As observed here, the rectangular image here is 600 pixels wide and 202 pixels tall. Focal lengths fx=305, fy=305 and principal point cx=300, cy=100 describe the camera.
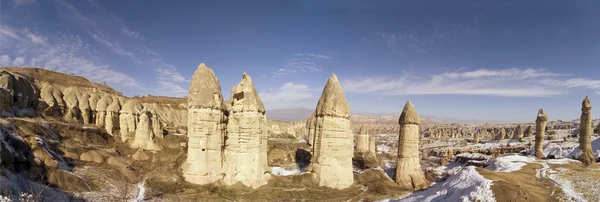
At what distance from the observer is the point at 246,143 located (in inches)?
991

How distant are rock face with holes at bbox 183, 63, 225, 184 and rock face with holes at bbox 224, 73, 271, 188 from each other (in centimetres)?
92

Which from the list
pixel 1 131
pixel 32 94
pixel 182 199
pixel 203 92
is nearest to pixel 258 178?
pixel 182 199

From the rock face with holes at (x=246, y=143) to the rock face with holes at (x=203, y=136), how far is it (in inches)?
36.0

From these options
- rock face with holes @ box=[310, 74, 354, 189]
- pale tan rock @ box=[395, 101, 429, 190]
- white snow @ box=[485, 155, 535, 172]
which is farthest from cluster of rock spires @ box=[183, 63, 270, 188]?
white snow @ box=[485, 155, 535, 172]

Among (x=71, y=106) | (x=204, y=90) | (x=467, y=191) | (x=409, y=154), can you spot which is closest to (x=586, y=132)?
(x=409, y=154)

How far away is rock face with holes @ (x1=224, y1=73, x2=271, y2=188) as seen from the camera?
984 inches

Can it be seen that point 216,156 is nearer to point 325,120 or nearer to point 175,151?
point 325,120

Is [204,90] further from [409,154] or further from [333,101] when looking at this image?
[409,154]

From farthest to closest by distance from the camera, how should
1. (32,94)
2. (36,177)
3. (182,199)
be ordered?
(32,94) → (182,199) → (36,177)

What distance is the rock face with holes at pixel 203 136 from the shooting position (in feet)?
82.4

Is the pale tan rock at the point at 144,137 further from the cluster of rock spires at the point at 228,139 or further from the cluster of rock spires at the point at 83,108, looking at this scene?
the cluster of rock spires at the point at 228,139

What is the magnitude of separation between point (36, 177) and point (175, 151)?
17.3 meters

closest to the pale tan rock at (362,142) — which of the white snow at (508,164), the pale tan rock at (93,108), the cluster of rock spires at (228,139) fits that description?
the white snow at (508,164)

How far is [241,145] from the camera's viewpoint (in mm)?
25250
